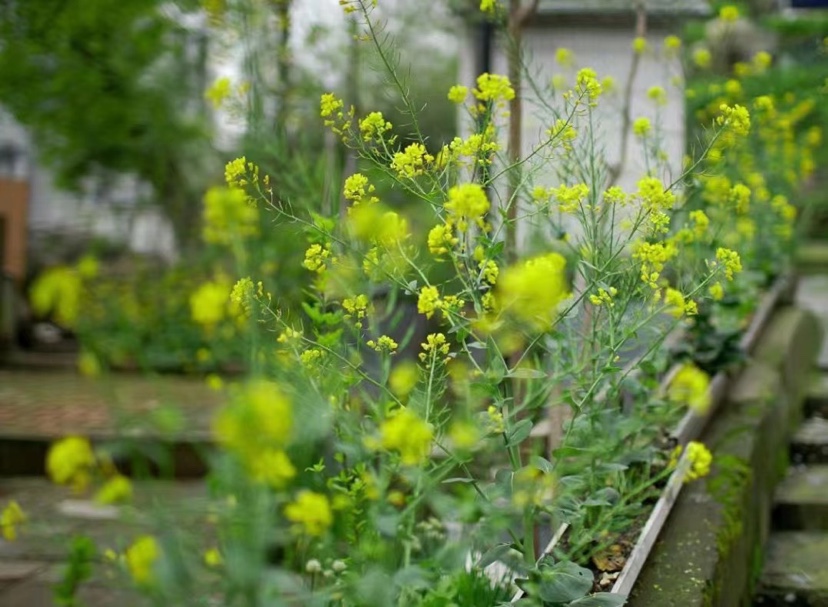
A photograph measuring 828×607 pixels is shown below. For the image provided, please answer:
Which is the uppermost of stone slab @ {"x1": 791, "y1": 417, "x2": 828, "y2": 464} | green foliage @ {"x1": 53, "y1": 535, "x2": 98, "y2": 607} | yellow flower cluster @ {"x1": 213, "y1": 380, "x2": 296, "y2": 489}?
yellow flower cluster @ {"x1": 213, "y1": 380, "x2": 296, "y2": 489}

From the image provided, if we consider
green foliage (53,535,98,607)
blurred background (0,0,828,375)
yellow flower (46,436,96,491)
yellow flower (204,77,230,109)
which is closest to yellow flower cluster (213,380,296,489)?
yellow flower (46,436,96,491)

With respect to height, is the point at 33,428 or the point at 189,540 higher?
the point at 189,540

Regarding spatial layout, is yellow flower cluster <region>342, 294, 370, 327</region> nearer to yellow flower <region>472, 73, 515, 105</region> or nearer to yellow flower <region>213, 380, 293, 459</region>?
yellow flower <region>472, 73, 515, 105</region>

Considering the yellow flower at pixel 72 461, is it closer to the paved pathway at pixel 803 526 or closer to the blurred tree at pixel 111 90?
the paved pathway at pixel 803 526

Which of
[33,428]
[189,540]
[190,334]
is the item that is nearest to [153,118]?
[190,334]

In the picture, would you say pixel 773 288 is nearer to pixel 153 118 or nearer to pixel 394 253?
pixel 394 253

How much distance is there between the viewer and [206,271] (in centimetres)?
852

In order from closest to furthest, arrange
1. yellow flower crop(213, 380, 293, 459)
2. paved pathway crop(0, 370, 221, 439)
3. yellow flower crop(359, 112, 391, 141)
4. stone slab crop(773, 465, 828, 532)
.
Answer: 1. yellow flower crop(213, 380, 293, 459)
2. yellow flower crop(359, 112, 391, 141)
3. stone slab crop(773, 465, 828, 532)
4. paved pathway crop(0, 370, 221, 439)

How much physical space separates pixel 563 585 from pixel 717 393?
190 cm

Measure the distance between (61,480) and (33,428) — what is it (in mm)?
4161

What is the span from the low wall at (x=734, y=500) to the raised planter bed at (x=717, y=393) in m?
0.01

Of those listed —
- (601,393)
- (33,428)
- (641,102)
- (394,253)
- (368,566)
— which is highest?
(641,102)

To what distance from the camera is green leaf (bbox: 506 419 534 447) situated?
74.7 inches

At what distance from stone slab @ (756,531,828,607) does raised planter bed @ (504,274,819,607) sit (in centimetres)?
45
